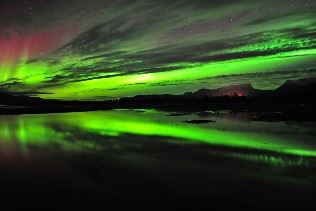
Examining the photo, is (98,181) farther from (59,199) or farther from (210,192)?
(210,192)

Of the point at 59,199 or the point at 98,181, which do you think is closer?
the point at 59,199

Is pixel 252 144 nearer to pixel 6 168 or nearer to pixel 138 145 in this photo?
pixel 138 145

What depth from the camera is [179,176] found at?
916 cm

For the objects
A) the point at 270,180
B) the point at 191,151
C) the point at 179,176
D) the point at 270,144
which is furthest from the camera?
the point at 270,144

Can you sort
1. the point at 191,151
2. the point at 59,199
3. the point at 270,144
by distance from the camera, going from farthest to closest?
1. the point at 270,144
2. the point at 191,151
3. the point at 59,199

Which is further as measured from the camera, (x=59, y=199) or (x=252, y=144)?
(x=252, y=144)

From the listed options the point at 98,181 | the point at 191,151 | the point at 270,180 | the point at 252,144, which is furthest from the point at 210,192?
the point at 252,144

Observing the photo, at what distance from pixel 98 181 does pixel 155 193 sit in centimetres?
192

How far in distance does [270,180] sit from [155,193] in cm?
310

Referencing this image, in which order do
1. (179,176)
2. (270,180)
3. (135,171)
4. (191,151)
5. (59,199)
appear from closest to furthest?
(59,199) < (270,180) < (179,176) < (135,171) < (191,151)

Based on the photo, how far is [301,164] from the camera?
10250mm

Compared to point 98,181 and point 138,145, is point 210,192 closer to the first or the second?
point 98,181

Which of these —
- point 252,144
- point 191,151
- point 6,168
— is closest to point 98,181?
point 6,168

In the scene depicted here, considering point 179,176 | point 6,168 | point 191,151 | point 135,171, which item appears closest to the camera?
point 179,176
